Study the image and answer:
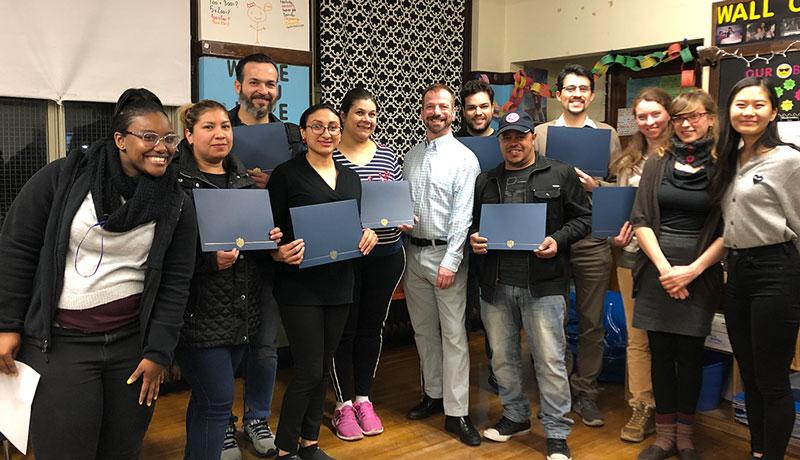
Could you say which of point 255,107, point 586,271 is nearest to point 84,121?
point 255,107

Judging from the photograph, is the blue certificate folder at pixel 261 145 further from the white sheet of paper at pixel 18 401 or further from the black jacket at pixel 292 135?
the white sheet of paper at pixel 18 401

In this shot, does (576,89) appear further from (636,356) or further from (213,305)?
(213,305)

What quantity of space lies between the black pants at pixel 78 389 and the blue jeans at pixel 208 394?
0.34 metres

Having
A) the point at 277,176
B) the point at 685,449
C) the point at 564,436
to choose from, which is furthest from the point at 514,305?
the point at 277,176

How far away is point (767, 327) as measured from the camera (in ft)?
8.02

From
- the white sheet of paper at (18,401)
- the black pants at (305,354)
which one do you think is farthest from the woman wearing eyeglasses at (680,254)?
the white sheet of paper at (18,401)

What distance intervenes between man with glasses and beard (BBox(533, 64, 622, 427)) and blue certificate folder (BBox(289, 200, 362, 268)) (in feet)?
3.68

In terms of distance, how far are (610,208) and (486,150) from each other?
2.02 feet

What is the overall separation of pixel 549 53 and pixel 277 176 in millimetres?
3318

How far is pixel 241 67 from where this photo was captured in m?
2.92

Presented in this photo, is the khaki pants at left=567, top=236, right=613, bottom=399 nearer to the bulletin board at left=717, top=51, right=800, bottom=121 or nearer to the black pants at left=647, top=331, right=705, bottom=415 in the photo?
the black pants at left=647, top=331, right=705, bottom=415

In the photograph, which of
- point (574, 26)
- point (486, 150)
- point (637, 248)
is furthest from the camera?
point (574, 26)

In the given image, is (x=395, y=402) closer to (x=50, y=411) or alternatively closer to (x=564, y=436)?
(x=564, y=436)

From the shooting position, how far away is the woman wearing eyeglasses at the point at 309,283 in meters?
2.50
